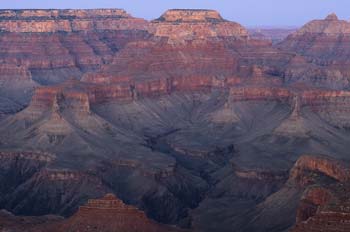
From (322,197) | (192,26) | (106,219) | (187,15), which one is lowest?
(192,26)

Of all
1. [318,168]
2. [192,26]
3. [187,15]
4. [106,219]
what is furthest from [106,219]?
[187,15]

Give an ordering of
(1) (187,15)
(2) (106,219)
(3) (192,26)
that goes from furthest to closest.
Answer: (1) (187,15), (3) (192,26), (2) (106,219)

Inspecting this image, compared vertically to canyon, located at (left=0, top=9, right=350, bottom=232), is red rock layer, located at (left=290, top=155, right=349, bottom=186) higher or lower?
higher

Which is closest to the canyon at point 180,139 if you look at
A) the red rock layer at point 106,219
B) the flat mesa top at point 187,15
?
the red rock layer at point 106,219

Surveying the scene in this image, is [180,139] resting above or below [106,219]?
below

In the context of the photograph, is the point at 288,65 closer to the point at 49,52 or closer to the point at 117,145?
the point at 49,52

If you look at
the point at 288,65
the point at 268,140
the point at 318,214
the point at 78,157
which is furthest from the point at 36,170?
the point at 288,65

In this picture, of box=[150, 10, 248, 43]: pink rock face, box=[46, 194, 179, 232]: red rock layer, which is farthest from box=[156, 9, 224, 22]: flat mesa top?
box=[46, 194, 179, 232]: red rock layer

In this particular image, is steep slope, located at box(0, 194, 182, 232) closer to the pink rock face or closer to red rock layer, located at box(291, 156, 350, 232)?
red rock layer, located at box(291, 156, 350, 232)

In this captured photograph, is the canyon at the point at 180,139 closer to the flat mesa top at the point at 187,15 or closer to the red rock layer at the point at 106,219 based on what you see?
the red rock layer at the point at 106,219

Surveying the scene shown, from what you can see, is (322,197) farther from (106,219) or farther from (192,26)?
(192,26)

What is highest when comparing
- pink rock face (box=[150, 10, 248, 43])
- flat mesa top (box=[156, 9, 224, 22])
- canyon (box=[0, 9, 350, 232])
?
flat mesa top (box=[156, 9, 224, 22])
